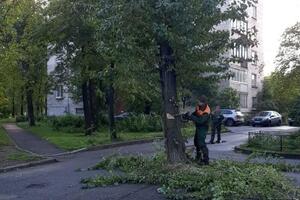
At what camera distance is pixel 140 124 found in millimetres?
33562

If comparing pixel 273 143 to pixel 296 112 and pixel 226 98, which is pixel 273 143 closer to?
pixel 296 112

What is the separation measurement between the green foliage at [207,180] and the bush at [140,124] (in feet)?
68.2

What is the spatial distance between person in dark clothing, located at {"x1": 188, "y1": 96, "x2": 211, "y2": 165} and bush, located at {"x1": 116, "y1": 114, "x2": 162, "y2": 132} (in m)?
20.7

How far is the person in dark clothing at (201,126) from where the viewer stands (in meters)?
12.5

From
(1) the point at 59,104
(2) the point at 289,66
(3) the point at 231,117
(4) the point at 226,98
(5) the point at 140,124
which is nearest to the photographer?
(5) the point at 140,124

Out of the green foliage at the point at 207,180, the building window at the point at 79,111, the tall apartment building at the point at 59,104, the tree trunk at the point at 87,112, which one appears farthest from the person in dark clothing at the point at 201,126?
the tall apartment building at the point at 59,104

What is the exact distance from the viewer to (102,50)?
41.8 feet

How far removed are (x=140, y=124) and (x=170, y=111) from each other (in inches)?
853

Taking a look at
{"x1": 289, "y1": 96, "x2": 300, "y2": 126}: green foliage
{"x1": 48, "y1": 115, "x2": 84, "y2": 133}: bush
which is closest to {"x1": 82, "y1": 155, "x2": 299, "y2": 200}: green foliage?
{"x1": 289, "y1": 96, "x2": 300, "y2": 126}: green foliage

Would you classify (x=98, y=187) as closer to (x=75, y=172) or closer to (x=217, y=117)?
(x=75, y=172)

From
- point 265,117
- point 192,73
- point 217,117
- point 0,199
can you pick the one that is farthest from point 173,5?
point 265,117

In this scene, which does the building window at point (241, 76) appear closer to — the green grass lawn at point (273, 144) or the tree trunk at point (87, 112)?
the tree trunk at point (87, 112)

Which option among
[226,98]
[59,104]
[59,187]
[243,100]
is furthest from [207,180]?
[59,104]

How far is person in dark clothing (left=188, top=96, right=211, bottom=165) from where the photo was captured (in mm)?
12461
